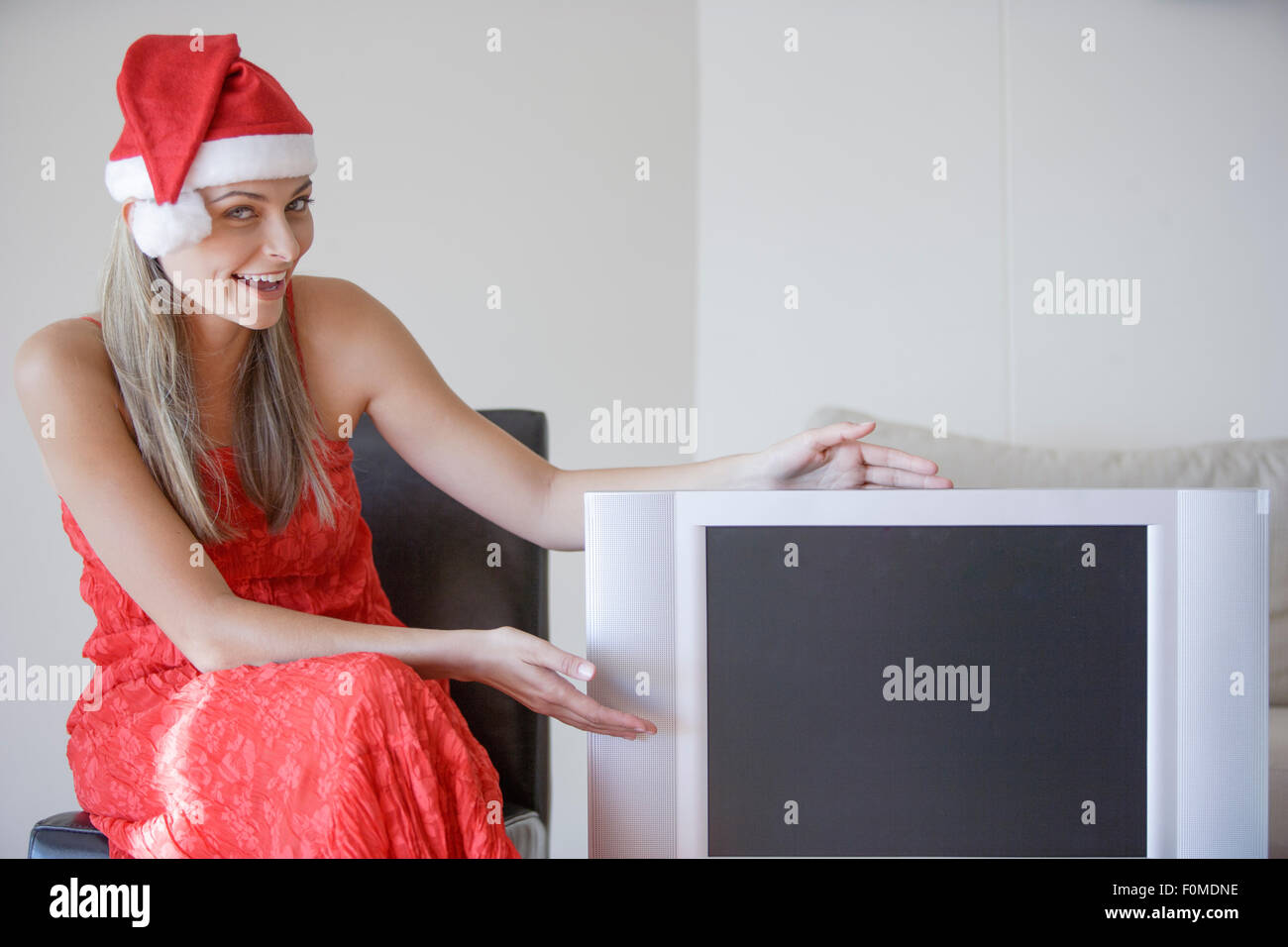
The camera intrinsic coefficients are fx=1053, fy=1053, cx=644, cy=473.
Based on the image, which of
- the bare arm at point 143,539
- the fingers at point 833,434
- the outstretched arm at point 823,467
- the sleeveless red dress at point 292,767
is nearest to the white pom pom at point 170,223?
the bare arm at point 143,539

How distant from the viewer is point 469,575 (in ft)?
5.45

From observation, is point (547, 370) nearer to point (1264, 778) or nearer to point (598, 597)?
point (598, 597)

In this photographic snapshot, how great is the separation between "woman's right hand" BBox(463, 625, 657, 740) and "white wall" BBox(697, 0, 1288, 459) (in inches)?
53.1

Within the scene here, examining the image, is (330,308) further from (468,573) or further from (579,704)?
(579,704)

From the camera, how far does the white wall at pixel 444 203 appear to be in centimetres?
230

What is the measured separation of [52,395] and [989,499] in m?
1.02

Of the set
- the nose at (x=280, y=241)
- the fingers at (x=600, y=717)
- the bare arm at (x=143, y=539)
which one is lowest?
the fingers at (x=600, y=717)

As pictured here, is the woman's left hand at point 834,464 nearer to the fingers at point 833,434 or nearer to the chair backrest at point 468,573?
the fingers at point 833,434

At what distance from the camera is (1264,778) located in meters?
0.85

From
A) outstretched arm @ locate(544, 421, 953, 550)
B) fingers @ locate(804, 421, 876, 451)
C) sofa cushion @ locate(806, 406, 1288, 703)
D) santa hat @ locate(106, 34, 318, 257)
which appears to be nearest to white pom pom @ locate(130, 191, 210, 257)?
santa hat @ locate(106, 34, 318, 257)

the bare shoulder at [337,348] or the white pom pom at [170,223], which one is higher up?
the white pom pom at [170,223]

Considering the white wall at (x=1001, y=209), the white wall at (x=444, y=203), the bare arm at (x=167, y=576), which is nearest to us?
the bare arm at (x=167, y=576)

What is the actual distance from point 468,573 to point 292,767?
749 mm

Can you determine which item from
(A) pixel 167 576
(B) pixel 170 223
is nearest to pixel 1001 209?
(B) pixel 170 223
